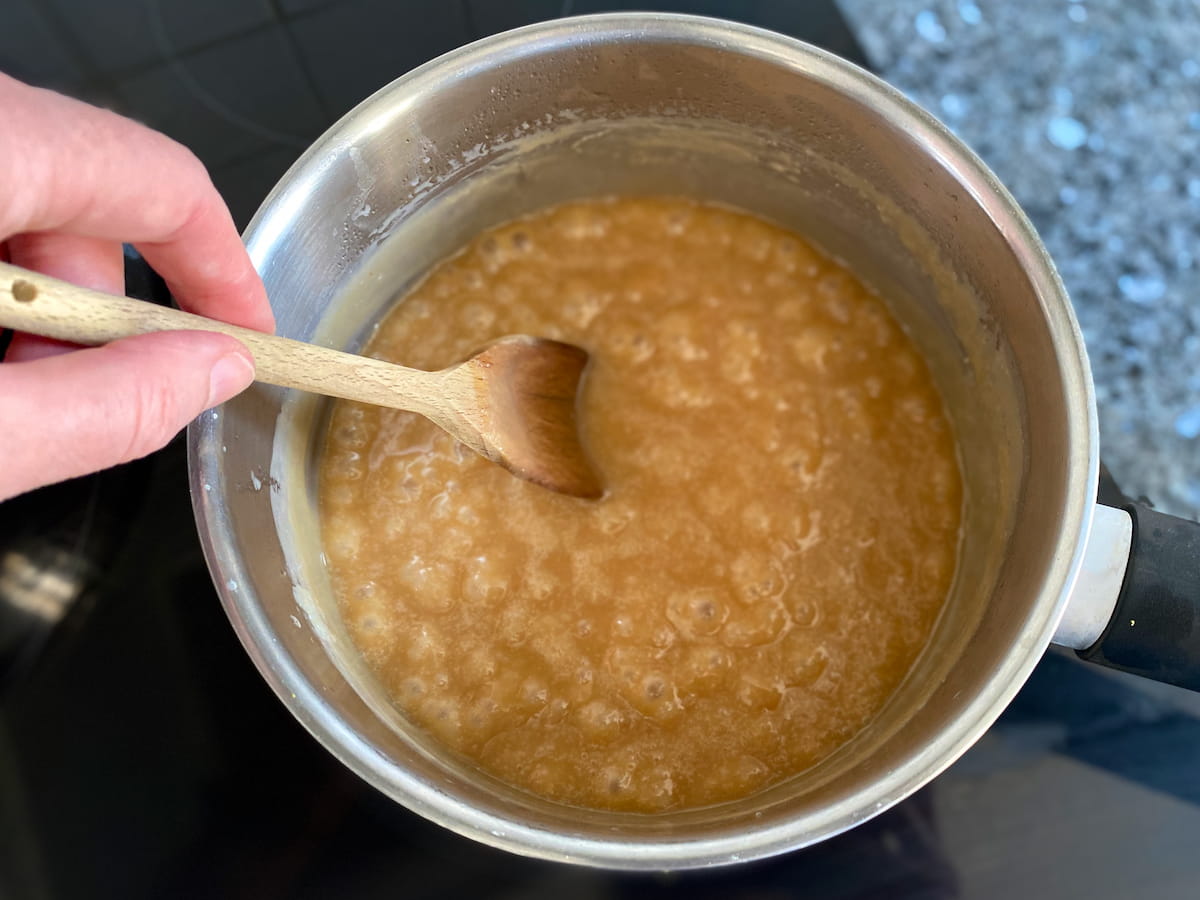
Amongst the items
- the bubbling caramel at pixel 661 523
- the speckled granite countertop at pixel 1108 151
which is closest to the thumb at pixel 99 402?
the bubbling caramel at pixel 661 523

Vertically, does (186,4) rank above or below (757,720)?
above

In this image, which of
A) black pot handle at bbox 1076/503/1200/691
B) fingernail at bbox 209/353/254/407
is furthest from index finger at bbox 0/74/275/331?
black pot handle at bbox 1076/503/1200/691

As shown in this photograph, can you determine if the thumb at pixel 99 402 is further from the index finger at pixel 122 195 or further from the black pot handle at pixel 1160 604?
the black pot handle at pixel 1160 604

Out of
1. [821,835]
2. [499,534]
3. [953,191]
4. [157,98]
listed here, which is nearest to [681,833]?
[821,835]

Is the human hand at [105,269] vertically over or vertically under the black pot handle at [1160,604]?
over

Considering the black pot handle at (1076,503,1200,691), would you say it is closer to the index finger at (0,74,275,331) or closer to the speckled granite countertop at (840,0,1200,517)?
the speckled granite countertop at (840,0,1200,517)

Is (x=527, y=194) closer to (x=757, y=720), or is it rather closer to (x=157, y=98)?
(x=157, y=98)
